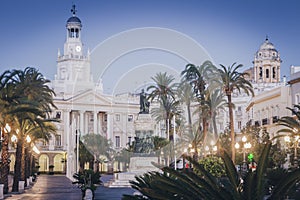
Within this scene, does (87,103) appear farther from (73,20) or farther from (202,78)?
(202,78)

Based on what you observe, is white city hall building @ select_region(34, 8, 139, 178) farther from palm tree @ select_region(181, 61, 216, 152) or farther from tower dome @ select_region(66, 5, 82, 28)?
palm tree @ select_region(181, 61, 216, 152)

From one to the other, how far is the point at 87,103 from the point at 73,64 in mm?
13041

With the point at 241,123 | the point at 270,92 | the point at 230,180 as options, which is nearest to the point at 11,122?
the point at 230,180

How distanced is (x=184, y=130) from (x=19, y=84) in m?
47.6

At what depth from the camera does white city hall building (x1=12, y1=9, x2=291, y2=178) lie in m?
114

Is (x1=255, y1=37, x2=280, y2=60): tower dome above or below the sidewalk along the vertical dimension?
Result: above

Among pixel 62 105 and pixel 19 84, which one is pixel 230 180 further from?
pixel 62 105

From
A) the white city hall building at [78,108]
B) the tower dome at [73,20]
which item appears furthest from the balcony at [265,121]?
the tower dome at [73,20]

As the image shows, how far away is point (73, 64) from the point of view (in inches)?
5064

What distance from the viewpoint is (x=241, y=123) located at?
370ft

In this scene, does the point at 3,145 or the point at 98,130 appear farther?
the point at 98,130

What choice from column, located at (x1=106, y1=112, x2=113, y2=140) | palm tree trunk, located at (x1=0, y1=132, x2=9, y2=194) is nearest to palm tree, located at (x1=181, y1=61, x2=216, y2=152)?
palm tree trunk, located at (x1=0, y1=132, x2=9, y2=194)

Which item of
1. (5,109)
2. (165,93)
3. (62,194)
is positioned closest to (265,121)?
(165,93)

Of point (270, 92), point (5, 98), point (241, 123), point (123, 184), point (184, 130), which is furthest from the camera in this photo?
point (241, 123)
